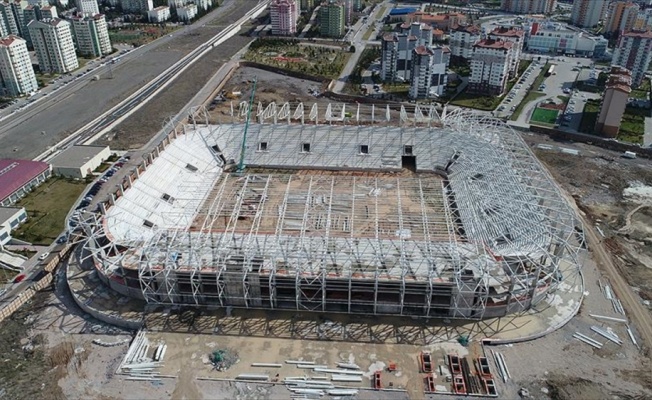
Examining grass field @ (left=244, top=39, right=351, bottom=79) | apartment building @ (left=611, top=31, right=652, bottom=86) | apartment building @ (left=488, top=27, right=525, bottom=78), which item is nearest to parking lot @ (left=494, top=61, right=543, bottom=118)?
apartment building @ (left=488, top=27, right=525, bottom=78)

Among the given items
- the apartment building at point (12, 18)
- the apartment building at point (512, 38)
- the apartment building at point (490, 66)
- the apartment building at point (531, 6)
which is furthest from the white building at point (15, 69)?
the apartment building at point (531, 6)

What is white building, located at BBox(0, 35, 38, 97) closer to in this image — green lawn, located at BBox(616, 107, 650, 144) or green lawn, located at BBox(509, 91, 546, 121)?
green lawn, located at BBox(509, 91, 546, 121)

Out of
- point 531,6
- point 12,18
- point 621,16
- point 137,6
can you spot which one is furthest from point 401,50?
point 137,6

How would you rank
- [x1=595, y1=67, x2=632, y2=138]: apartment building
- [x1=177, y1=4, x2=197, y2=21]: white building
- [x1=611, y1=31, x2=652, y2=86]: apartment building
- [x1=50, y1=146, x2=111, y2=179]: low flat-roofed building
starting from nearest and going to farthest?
[x1=50, y1=146, x2=111, y2=179]: low flat-roofed building < [x1=595, y1=67, x2=632, y2=138]: apartment building < [x1=611, y1=31, x2=652, y2=86]: apartment building < [x1=177, y1=4, x2=197, y2=21]: white building

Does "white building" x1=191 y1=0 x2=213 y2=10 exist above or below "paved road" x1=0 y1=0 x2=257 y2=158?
above

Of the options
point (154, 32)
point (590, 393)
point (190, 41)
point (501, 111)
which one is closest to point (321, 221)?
point (590, 393)

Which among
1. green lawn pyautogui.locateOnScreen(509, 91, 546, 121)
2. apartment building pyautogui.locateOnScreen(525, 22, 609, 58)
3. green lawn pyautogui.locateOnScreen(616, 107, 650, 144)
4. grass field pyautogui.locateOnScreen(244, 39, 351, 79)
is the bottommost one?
green lawn pyautogui.locateOnScreen(616, 107, 650, 144)

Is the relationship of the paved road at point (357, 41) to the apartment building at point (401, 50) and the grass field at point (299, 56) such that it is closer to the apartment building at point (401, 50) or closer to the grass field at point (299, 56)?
the grass field at point (299, 56)
